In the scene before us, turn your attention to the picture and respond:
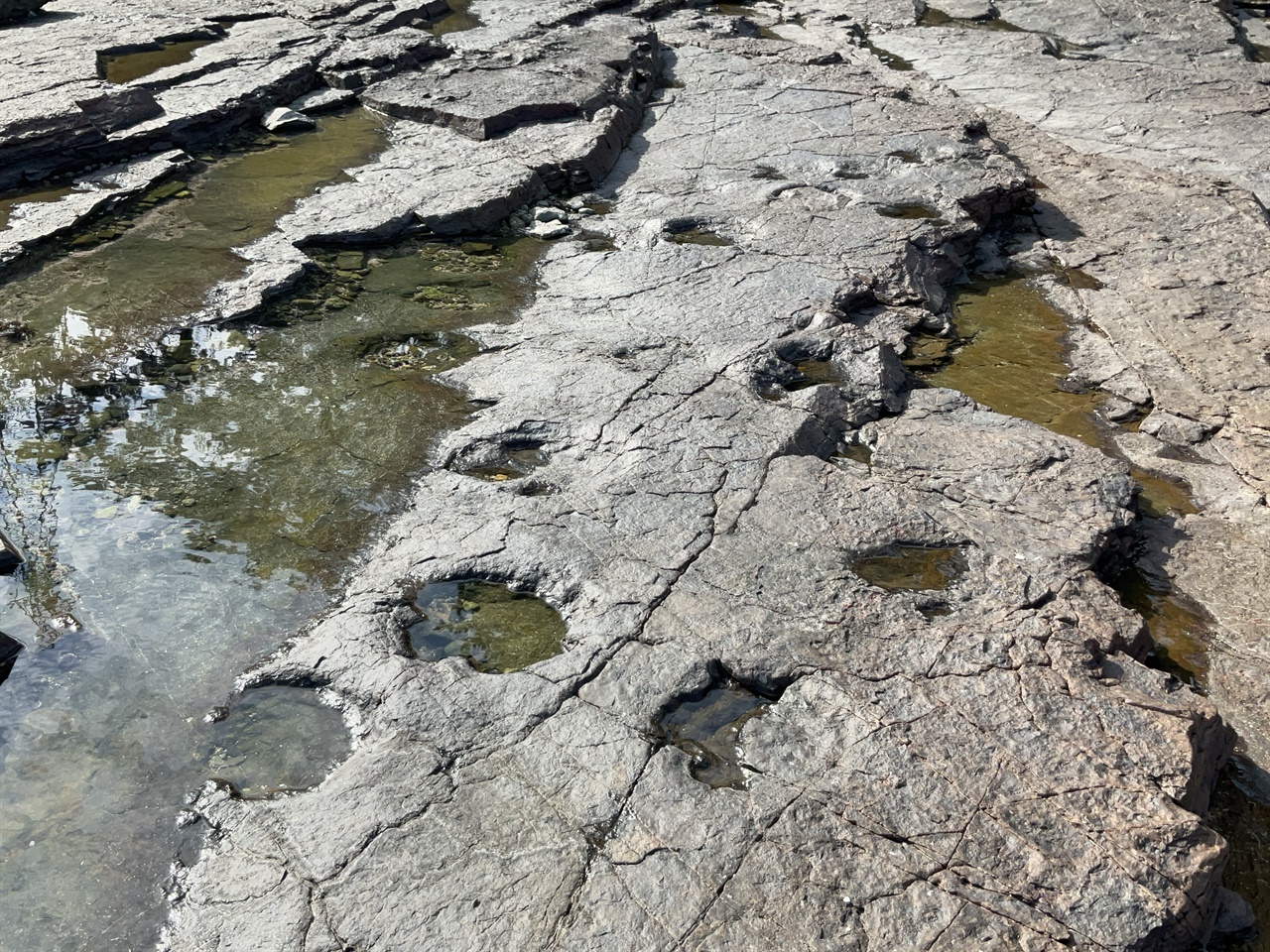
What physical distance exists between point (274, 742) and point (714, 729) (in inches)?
43.6

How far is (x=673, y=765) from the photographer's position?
8.13ft

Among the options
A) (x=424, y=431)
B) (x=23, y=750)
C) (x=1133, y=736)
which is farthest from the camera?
(x=424, y=431)

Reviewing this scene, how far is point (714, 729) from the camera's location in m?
2.63

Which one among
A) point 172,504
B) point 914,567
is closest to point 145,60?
point 172,504

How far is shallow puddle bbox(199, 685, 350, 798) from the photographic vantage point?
2562 millimetres

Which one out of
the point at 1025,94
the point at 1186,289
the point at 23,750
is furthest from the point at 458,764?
the point at 1025,94

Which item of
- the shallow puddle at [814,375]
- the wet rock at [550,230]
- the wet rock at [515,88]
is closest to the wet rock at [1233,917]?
the shallow puddle at [814,375]

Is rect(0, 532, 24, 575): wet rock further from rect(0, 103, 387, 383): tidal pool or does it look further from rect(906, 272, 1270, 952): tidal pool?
rect(906, 272, 1270, 952): tidal pool

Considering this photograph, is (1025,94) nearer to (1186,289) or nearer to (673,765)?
(1186,289)

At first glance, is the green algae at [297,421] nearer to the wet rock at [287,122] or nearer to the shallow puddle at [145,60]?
the wet rock at [287,122]

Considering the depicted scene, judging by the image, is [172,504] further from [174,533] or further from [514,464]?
[514,464]

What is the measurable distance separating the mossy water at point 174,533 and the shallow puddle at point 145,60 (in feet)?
11.2

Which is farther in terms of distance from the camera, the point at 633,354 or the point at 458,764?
the point at 633,354

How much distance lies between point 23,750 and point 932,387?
3233 millimetres
